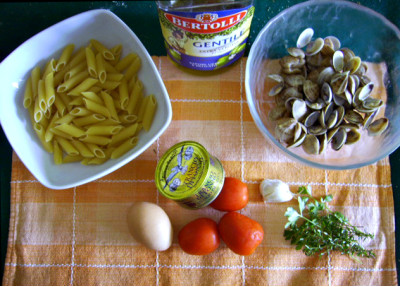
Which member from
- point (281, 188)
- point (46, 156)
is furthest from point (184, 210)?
point (46, 156)

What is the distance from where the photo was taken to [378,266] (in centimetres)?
100

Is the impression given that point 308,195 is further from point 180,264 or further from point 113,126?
point 113,126

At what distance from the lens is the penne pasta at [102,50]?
3.25ft

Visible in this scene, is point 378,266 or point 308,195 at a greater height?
point 308,195

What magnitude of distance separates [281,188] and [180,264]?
0.35 metres

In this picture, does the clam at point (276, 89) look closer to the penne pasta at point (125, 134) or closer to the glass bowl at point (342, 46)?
the glass bowl at point (342, 46)

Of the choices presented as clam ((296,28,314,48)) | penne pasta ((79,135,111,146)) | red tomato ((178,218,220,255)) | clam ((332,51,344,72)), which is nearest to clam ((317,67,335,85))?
clam ((332,51,344,72))

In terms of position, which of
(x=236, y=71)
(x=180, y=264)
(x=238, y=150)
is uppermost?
(x=236, y=71)

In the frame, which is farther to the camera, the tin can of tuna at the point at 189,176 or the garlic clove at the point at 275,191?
the garlic clove at the point at 275,191

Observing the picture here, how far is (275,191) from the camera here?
97 centimetres

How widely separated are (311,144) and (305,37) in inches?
11.9

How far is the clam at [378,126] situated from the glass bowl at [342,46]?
23 millimetres

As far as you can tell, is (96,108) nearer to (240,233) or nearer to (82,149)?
(82,149)

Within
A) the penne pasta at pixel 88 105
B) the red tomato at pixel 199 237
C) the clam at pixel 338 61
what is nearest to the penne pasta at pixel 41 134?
the penne pasta at pixel 88 105
